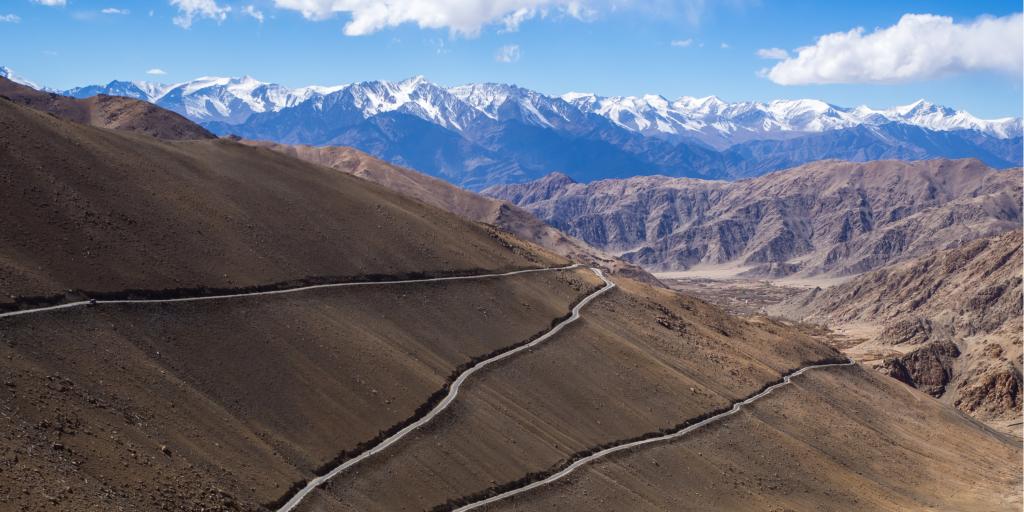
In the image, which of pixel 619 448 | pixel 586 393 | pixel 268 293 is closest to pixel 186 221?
pixel 268 293

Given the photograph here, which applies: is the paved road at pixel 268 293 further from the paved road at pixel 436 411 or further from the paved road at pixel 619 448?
the paved road at pixel 619 448

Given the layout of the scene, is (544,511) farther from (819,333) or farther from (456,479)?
(819,333)

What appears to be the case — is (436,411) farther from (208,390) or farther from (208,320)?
(208,320)

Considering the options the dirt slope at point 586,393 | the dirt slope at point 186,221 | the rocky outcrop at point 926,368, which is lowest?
the rocky outcrop at point 926,368

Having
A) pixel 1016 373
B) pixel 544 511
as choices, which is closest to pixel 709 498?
pixel 544 511

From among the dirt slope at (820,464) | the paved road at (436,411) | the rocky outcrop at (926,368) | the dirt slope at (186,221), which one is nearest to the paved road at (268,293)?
the dirt slope at (186,221)

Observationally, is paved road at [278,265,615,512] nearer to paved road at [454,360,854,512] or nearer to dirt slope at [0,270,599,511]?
dirt slope at [0,270,599,511]
